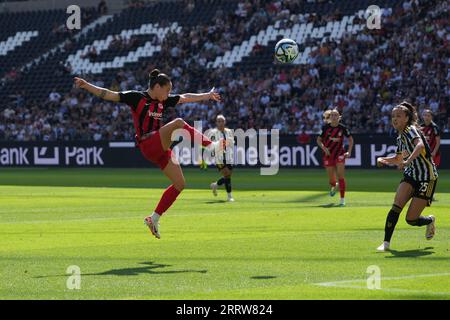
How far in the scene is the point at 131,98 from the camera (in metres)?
15.7

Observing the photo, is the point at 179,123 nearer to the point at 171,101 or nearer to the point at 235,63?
the point at 171,101

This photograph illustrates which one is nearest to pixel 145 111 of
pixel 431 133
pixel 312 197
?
pixel 312 197

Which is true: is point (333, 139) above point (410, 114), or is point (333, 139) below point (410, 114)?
below

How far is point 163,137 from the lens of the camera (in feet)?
51.7

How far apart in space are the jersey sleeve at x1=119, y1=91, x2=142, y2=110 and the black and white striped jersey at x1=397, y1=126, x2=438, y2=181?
4011 mm

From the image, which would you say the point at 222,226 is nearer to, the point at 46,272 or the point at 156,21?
the point at 46,272

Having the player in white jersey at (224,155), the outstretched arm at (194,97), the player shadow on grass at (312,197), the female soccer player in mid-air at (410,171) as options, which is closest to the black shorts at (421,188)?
the female soccer player in mid-air at (410,171)

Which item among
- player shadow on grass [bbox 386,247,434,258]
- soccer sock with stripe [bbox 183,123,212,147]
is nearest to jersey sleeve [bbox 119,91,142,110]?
soccer sock with stripe [bbox 183,123,212,147]

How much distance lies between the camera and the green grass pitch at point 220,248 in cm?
1121

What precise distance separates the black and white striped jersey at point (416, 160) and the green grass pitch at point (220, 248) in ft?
3.47

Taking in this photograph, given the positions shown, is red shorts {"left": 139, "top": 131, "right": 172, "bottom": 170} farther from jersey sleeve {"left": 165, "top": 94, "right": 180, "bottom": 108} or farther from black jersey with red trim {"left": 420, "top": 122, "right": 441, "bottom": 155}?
black jersey with red trim {"left": 420, "top": 122, "right": 441, "bottom": 155}

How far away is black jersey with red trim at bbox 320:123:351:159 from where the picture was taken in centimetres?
2623

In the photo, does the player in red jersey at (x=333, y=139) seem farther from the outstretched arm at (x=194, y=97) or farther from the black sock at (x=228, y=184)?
the outstretched arm at (x=194, y=97)

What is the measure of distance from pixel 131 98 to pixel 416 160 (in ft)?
14.3
